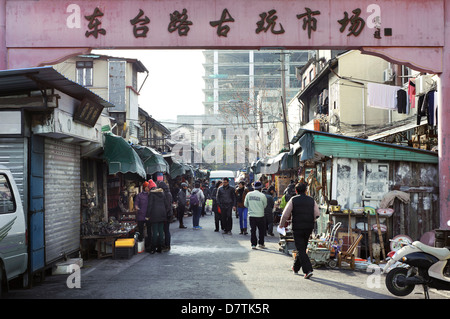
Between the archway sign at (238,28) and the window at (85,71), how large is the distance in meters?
17.8

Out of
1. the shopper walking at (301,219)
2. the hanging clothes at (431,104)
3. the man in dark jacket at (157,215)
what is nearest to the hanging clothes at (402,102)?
the hanging clothes at (431,104)

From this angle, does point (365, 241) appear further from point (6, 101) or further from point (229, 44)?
point (6, 101)

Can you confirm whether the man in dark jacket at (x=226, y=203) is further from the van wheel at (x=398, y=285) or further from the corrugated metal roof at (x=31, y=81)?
the van wheel at (x=398, y=285)

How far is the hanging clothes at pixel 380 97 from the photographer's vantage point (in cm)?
1636

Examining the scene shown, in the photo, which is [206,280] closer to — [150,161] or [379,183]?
[379,183]

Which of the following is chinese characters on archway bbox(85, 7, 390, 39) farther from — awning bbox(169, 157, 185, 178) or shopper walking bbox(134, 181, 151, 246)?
awning bbox(169, 157, 185, 178)

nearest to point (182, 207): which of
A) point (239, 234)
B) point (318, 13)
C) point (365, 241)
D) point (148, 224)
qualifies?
point (239, 234)

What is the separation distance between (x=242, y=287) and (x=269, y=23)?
20.9 feet

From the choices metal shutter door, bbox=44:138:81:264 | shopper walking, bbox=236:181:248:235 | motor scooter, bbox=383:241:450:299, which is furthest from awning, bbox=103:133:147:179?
motor scooter, bbox=383:241:450:299

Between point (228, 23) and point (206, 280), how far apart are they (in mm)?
6116

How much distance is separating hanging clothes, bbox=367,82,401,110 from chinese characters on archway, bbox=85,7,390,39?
539cm

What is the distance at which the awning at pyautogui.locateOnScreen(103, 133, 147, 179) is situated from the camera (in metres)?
13.2

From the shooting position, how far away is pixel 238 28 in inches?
447

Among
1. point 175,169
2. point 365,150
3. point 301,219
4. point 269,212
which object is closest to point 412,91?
point 365,150
